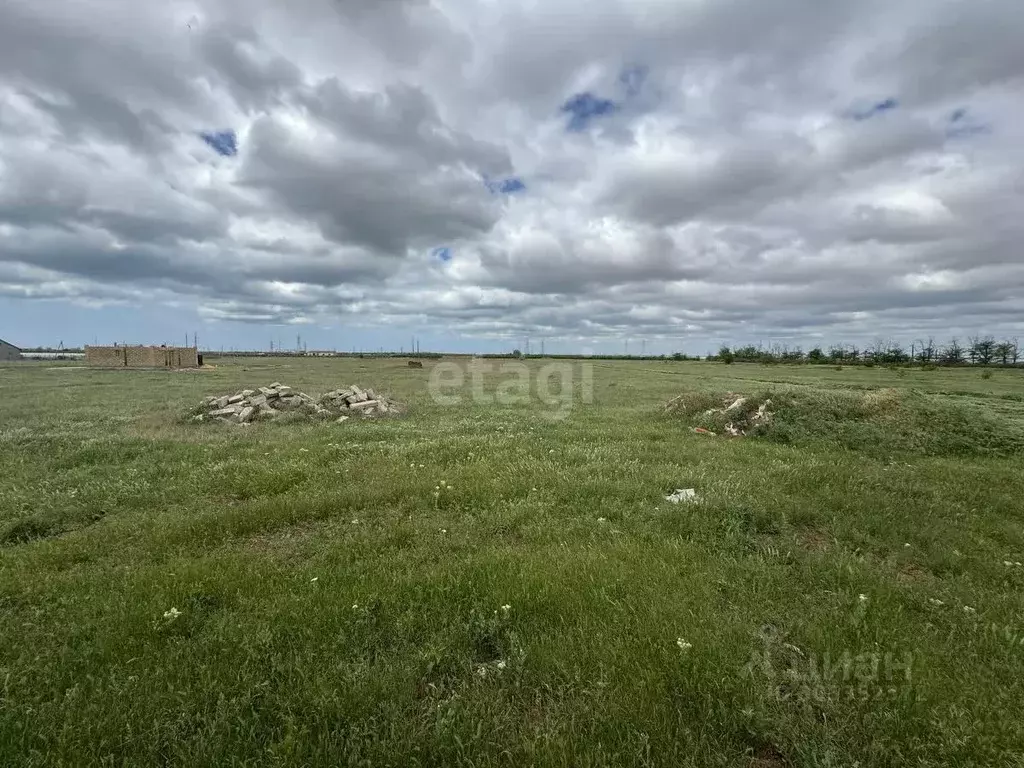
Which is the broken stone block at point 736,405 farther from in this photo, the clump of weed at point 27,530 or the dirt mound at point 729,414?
the clump of weed at point 27,530

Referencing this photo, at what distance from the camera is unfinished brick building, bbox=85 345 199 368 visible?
77.1m

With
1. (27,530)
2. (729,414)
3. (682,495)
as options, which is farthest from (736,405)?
(27,530)

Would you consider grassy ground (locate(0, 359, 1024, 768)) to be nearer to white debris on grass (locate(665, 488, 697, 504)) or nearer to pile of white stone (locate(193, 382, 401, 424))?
white debris on grass (locate(665, 488, 697, 504))

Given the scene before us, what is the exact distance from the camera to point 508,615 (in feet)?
19.5

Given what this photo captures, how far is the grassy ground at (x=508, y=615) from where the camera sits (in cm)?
427

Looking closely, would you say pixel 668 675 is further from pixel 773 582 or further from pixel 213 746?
pixel 213 746

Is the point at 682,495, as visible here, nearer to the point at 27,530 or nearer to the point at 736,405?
the point at 27,530

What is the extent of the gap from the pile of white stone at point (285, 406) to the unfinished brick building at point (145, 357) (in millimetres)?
62493

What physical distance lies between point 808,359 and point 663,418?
410ft

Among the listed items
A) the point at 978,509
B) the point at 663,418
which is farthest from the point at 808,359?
the point at 978,509

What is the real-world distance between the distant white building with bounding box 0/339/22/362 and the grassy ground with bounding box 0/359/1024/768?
12889 centimetres

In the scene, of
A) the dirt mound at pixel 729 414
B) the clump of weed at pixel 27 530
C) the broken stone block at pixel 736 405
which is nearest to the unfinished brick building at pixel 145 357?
the dirt mound at pixel 729 414

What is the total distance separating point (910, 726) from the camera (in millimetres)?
4371

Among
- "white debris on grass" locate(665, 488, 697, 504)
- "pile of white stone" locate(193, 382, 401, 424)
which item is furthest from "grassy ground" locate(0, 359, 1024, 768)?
"pile of white stone" locate(193, 382, 401, 424)
